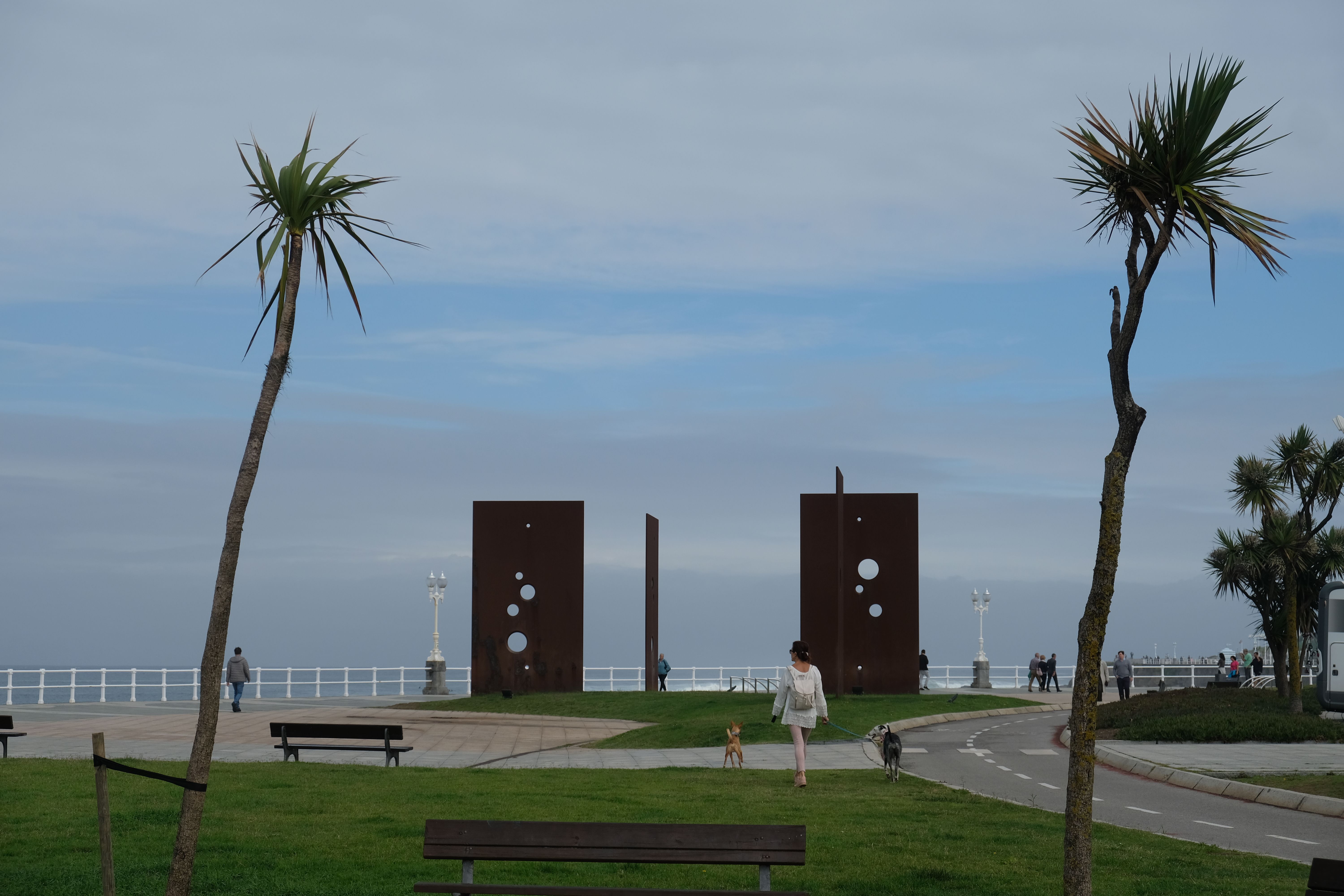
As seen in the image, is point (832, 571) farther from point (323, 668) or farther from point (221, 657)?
point (221, 657)

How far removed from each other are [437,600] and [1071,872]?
32.4 metres

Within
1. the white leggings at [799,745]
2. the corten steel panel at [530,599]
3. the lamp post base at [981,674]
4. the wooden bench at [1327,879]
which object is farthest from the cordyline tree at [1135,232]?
the lamp post base at [981,674]

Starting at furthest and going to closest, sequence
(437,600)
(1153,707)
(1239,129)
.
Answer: (437,600)
(1153,707)
(1239,129)

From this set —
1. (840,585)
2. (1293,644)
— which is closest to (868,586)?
(840,585)

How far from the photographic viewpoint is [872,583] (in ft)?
104


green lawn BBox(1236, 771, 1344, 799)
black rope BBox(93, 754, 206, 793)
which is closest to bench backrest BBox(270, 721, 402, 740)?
black rope BBox(93, 754, 206, 793)

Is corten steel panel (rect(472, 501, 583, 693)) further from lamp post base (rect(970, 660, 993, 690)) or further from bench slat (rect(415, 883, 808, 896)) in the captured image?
bench slat (rect(415, 883, 808, 896))

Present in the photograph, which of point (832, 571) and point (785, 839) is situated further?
point (832, 571)

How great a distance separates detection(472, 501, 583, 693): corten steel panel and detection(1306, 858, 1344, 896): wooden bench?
90.1 ft

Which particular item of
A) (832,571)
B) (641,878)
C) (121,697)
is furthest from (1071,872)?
(121,697)

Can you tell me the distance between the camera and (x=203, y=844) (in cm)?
909

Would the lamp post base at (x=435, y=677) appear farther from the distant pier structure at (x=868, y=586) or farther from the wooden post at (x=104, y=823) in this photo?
the wooden post at (x=104, y=823)

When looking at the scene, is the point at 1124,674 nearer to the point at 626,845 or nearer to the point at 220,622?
the point at 626,845

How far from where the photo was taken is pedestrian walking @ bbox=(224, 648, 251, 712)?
2664 centimetres
